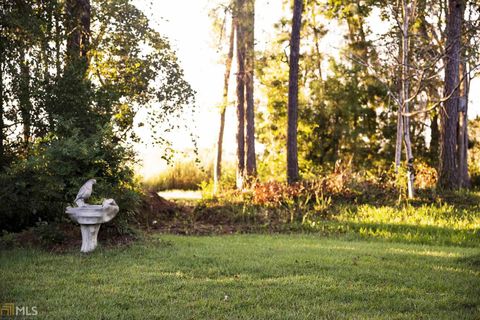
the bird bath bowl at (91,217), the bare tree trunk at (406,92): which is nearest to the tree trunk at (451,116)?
the bare tree trunk at (406,92)

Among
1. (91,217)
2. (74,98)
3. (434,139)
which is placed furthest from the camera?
(434,139)

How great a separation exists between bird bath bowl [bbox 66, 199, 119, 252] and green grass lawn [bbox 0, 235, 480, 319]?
199 mm

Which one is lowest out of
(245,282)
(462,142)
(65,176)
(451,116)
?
(245,282)

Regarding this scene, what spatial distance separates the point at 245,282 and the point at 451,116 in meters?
11.2

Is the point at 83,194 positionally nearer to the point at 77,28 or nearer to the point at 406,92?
the point at 77,28

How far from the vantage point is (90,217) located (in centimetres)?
765

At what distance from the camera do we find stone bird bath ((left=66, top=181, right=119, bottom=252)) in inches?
301

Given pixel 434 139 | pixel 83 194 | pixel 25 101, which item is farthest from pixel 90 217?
pixel 434 139

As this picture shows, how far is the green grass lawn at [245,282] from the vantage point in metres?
4.83

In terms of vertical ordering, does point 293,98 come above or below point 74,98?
above

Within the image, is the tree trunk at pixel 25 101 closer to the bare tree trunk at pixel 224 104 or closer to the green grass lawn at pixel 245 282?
the green grass lawn at pixel 245 282

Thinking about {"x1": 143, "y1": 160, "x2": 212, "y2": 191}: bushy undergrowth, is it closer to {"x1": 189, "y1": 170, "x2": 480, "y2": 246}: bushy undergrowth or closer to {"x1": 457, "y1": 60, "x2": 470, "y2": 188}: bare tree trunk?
{"x1": 189, "y1": 170, "x2": 480, "y2": 246}: bushy undergrowth

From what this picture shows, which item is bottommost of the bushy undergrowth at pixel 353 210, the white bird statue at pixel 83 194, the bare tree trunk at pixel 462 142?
the bushy undergrowth at pixel 353 210

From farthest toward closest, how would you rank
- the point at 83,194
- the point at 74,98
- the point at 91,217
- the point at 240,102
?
the point at 240,102 → the point at 74,98 → the point at 83,194 → the point at 91,217
